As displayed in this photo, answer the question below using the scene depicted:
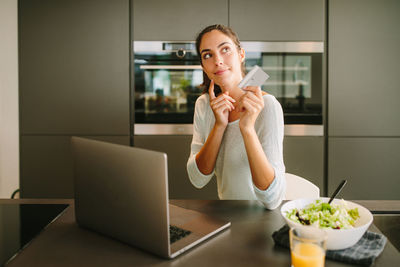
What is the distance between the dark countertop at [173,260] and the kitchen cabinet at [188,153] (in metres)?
1.50

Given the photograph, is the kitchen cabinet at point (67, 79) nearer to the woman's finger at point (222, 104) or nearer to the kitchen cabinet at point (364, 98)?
the woman's finger at point (222, 104)

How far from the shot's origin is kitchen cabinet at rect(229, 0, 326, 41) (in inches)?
94.7

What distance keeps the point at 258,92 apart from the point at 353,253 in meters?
0.59

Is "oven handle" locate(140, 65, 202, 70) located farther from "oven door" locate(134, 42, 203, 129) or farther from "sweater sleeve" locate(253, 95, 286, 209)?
"sweater sleeve" locate(253, 95, 286, 209)

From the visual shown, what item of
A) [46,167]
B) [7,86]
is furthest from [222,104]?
[7,86]

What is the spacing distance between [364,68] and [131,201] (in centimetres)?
→ 221

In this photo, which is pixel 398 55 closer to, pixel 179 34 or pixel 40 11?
pixel 179 34

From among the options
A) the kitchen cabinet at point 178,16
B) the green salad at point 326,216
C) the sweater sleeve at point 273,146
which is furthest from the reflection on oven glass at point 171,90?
the green salad at point 326,216

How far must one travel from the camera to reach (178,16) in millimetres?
2422

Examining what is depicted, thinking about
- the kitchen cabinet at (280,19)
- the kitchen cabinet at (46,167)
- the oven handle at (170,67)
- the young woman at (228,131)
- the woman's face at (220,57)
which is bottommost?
the kitchen cabinet at (46,167)

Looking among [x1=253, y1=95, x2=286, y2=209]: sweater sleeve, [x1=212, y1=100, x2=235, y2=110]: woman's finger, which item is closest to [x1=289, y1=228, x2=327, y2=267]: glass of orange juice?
[x1=253, y1=95, x2=286, y2=209]: sweater sleeve

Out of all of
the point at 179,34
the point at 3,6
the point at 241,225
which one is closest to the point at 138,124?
the point at 179,34

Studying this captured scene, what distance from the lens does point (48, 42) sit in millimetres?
2453

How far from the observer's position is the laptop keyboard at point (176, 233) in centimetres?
84
